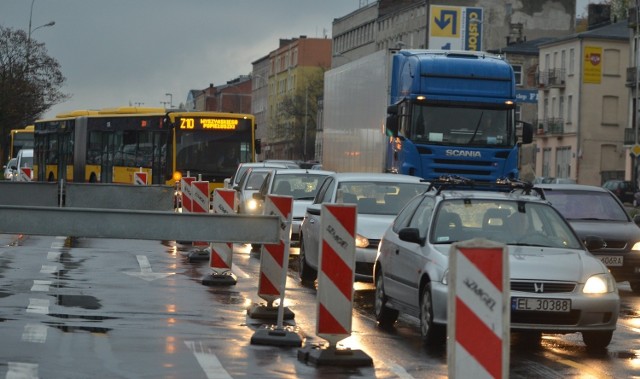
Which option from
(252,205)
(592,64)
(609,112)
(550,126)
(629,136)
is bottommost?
(252,205)

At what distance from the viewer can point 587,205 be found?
21.8 meters

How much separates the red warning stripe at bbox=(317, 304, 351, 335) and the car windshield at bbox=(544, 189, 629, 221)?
1017 cm

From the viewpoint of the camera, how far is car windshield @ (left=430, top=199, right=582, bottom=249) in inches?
549

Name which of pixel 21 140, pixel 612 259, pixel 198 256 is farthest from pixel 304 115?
pixel 612 259

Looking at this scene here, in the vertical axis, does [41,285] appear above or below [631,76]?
below

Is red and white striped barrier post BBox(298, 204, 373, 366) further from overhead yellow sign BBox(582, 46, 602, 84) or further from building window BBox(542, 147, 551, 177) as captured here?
building window BBox(542, 147, 551, 177)

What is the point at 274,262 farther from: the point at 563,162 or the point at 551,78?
the point at 551,78

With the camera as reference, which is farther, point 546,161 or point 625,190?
point 546,161

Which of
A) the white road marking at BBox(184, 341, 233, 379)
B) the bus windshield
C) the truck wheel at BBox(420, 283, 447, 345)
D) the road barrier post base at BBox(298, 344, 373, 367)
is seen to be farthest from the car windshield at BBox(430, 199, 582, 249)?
the bus windshield

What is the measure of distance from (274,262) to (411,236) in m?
1.46

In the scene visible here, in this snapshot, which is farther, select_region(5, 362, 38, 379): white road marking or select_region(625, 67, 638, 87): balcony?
select_region(625, 67, 638, 87): balcony

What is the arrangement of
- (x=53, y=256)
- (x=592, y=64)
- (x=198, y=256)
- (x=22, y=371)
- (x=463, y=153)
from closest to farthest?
1. (x=22, y=371)
2. (x=53, y=256)
3. (x=198, y=256)
4. (x=463, y=153)
5. (x=592, y=64)

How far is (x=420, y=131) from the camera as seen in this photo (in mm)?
29609

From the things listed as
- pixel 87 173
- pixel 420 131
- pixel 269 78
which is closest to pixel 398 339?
pixel 420 131
